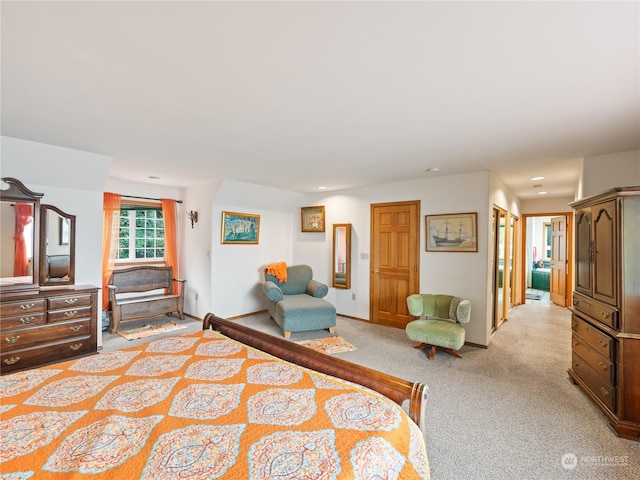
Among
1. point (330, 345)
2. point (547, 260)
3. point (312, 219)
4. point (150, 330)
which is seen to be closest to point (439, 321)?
point (330, 345)

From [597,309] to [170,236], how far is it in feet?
18.9

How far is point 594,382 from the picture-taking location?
8.06 feet

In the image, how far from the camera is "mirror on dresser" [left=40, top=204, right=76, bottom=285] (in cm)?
329

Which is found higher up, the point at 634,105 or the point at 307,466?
the point at 634,105

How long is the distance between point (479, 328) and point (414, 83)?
11.1 feet

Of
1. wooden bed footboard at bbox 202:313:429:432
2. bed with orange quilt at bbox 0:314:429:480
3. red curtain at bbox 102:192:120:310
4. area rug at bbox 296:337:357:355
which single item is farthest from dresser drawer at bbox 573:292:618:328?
red curtain at bbox 102:192:120:310

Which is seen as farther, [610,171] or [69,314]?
[69,314]

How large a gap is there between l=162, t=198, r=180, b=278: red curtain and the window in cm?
13

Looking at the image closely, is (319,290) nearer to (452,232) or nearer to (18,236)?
(452,232)

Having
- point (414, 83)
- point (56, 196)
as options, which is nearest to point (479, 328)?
point (414, 83)

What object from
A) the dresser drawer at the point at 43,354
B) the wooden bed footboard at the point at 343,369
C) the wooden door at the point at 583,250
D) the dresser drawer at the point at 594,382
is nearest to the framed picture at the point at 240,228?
the dresser drawer at the point at 43,354

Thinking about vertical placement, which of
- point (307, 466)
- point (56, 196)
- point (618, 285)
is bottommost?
point (307, 466)

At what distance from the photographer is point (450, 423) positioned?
87.7 inches

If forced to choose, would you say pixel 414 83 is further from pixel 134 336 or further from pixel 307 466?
pixel 134 336
